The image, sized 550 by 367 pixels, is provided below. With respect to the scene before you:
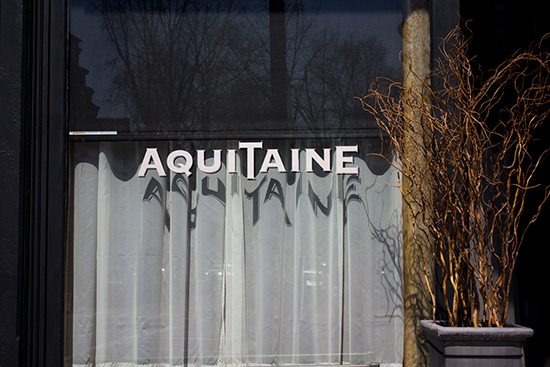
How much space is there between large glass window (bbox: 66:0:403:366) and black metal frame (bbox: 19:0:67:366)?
106 millimetres

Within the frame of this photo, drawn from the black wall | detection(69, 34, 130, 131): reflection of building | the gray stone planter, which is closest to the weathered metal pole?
the gray stone planter

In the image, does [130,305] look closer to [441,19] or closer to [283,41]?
[283,41]

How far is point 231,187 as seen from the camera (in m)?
4.07

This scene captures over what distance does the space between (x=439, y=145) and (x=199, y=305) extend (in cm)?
193

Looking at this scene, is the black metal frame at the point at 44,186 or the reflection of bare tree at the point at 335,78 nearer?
the black metal frame at the point at 44,186

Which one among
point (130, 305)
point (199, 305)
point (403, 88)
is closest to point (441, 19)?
point (403, 88)

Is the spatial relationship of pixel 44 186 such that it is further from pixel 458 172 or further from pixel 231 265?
pixel 458 172

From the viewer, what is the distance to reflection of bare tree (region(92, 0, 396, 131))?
406cm

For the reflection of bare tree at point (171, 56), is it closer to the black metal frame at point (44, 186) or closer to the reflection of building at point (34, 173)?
the reflection of building at point (34, 173)

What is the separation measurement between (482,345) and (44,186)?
294cm

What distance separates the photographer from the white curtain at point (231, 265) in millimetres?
3994

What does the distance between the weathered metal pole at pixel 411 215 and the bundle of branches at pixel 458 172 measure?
4 cm

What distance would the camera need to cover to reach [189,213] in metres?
4.06

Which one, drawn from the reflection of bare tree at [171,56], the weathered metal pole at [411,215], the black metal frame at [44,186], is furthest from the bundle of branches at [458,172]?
the black metal frame at [44,186]
